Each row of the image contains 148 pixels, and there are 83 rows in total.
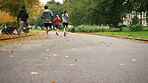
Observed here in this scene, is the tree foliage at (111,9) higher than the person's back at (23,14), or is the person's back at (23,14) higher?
the tree foliage at (111,9)

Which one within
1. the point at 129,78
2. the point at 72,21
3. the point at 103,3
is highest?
the point at 103,3

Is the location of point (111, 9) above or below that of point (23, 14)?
above

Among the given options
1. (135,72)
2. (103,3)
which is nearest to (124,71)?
(135,72)

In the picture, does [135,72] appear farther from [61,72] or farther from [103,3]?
[103,3]

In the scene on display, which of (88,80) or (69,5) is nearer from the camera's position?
(88,80)

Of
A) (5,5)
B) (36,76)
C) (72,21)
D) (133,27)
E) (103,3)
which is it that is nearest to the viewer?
(36,76)

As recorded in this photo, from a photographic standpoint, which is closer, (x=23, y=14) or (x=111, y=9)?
(x=23, y=14)

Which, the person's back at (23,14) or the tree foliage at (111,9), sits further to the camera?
the tree foliage at (111,9)

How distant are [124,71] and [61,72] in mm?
1364

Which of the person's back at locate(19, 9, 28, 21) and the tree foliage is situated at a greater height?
the tree foliage

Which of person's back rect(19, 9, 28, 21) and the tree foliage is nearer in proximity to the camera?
person's back rect(19, 9, 28, 21)

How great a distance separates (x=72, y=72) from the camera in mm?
3727

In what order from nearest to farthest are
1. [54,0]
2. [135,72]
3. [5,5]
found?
[135,72]
[5,5]
[54,0]

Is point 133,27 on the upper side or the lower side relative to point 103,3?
lower
